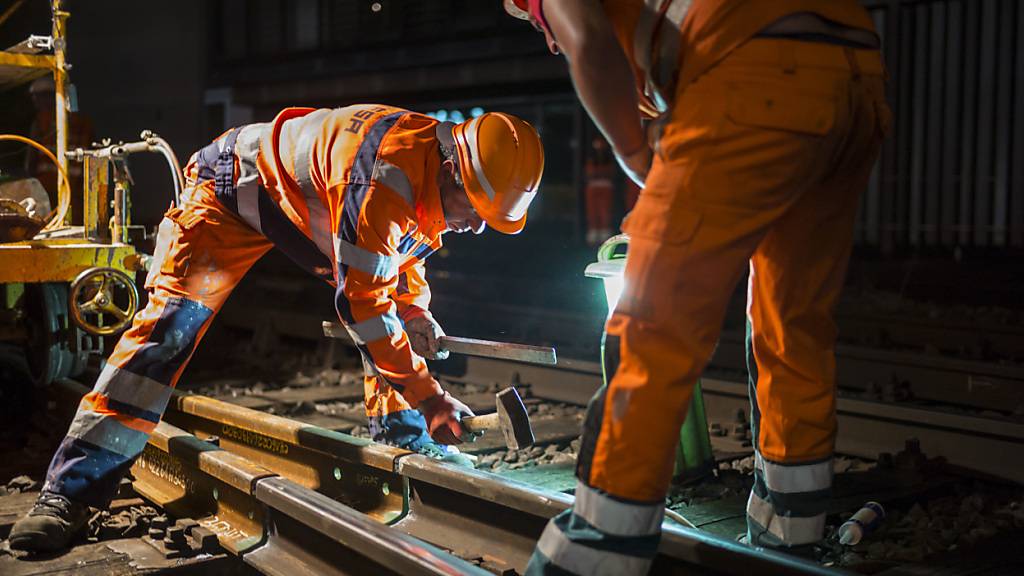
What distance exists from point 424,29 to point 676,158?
17.8 m

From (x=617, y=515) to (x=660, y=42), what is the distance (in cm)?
108

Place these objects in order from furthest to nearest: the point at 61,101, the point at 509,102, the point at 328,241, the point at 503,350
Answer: the point at 509,102, the point at 61,101, the point at 328,241, the point at 503,350

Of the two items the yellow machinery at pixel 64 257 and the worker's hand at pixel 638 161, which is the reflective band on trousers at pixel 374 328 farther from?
the yellow machinery at pixel 64 257

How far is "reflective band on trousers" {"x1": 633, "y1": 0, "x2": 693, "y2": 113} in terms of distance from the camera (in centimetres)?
234

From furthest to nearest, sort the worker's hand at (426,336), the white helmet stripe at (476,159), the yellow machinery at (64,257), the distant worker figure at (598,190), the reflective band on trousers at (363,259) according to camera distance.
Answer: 1. the distant worker figure at (598,190)
2. the yellow machinery at (64,257)
3. the worker's hand at (426,336)
4. the white helmet stripe at (476,159)
5. the reflective band on trousers at (363,259)

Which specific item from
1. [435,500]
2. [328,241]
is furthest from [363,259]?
[435,500]

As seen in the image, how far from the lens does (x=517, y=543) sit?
10.6ft

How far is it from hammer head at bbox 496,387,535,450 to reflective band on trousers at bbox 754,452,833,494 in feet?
3.36

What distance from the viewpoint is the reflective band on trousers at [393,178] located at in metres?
3.49

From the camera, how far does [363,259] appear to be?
3.46 m

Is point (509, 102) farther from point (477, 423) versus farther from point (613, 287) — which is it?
point (613, 287)

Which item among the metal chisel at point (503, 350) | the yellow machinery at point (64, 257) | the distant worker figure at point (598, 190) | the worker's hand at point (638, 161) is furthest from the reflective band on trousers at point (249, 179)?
the distant worker figure at point (598, 190)

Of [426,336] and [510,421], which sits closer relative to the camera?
[510,421]

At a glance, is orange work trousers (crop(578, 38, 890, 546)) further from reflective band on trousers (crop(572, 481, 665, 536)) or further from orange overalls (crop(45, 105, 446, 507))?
orange overalls (crop(45, 105, 446, 507))
